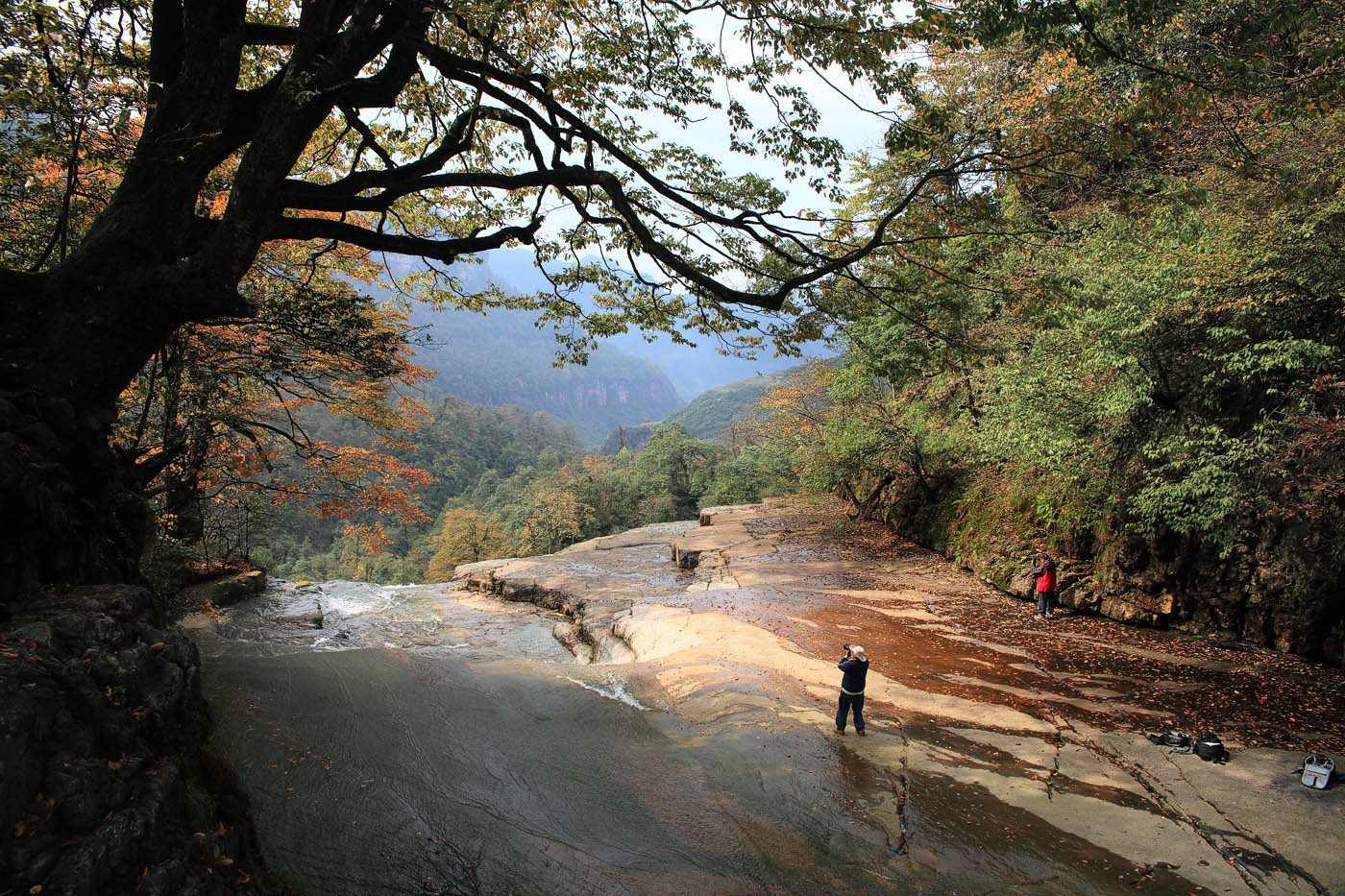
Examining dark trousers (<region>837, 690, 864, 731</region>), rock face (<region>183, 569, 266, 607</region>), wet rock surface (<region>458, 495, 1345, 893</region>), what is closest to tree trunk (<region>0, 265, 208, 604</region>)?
wet rock surface (<region>458, 495, 1345, 893</region>)

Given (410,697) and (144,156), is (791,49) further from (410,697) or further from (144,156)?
(410,697)

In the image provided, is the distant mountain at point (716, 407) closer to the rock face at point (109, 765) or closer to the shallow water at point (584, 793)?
the shallow water at point (584, 793)

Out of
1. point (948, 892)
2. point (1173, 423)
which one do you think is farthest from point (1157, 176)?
point (948, 892)

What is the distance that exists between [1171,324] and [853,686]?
25.9ft

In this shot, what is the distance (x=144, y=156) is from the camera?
3.92 m

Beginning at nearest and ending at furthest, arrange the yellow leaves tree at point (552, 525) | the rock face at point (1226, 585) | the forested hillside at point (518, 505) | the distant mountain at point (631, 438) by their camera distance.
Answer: the rock face at point (1226, 585) → the yellow leaves tree at point (552, 525) → the forested hillside at point (518, 505) → the distant mountain at point (631, 438)

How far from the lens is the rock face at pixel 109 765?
2.23 metres

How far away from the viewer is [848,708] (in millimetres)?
6523

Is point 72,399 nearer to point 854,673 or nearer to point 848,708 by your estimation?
point 854,673

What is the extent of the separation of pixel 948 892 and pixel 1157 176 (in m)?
10.4

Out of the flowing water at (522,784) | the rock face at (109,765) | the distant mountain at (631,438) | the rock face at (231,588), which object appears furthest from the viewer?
the distant mountain at (631,438)

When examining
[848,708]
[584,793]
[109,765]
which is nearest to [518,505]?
[848,708]

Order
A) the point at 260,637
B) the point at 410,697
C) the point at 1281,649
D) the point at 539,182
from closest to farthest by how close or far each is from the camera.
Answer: the point at 539,182 → the point at 410,697 → the point at 1281,649 → the point at 260,637

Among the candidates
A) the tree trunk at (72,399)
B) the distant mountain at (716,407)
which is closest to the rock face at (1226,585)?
the tree trunk at (72,399)
